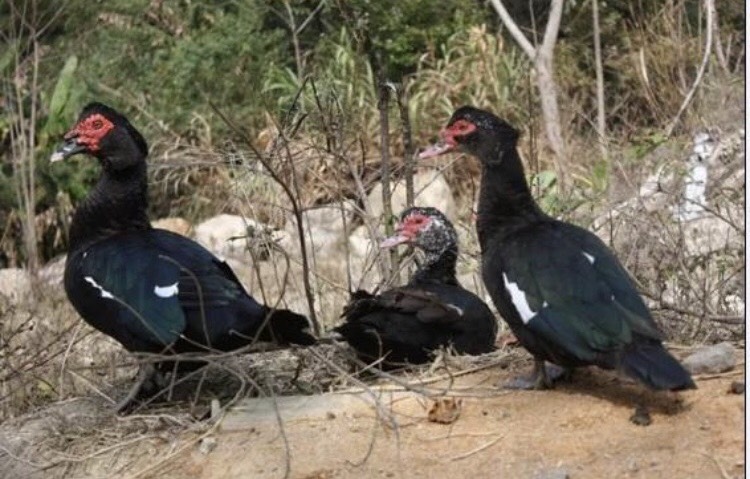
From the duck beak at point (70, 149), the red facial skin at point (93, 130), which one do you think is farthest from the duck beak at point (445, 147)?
the duck beak at point (70, 149)

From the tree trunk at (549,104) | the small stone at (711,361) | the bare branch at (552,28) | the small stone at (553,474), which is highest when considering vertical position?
the bare branch at (552,28)

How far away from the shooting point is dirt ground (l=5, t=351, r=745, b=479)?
466 centimetres

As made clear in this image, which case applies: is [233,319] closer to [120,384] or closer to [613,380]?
[120,384]

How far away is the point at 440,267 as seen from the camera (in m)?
6.77

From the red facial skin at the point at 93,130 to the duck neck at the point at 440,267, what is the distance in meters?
1.59

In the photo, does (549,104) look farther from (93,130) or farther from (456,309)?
(93,130)

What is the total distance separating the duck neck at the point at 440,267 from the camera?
6742mm

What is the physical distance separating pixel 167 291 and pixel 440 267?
65.5 inches

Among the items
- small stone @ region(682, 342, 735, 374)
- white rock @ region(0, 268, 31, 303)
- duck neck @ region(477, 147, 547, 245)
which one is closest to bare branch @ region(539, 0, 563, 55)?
white rock @ region(0, 268, 31, 303)

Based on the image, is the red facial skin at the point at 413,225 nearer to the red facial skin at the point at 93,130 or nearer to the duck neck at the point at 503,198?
the duck neck at the point at 503,198

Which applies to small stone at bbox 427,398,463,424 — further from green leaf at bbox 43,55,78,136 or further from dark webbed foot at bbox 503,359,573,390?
green leaf at bbox 43,55,78,136

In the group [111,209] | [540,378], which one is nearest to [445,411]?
[540,378]

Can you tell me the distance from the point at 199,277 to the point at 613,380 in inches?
64.2

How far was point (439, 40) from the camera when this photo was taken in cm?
1566
